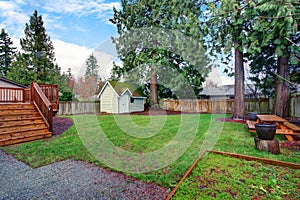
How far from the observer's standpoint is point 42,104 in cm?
616

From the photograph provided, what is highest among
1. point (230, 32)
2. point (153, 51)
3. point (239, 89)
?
point (153, 51)

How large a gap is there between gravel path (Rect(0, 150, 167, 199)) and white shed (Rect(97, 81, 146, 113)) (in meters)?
11.3

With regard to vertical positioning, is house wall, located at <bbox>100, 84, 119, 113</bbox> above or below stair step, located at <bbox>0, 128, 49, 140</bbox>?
above

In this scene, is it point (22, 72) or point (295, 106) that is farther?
point (22, 72)

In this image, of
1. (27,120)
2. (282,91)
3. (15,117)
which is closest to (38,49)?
(15,117)

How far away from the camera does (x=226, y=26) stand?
860 centimetres

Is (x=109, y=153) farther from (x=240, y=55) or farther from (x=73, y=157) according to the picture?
(x=240, y=55)

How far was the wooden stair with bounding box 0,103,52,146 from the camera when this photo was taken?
465cm

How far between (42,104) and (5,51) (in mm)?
26502

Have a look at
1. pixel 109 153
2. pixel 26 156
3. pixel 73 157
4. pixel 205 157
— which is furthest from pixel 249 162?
pixel 26 156

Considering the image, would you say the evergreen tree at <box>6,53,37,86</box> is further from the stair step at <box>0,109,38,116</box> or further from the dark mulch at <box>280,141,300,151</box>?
the dark mulch at <box>280,141,300,151</box>

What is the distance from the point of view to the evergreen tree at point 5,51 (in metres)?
24.2

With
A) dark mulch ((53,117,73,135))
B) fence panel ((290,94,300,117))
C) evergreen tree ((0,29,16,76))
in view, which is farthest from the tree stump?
evergreen tree ((0,29,16,76))

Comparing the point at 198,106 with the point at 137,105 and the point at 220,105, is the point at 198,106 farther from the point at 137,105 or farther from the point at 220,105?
the point at 137,105
